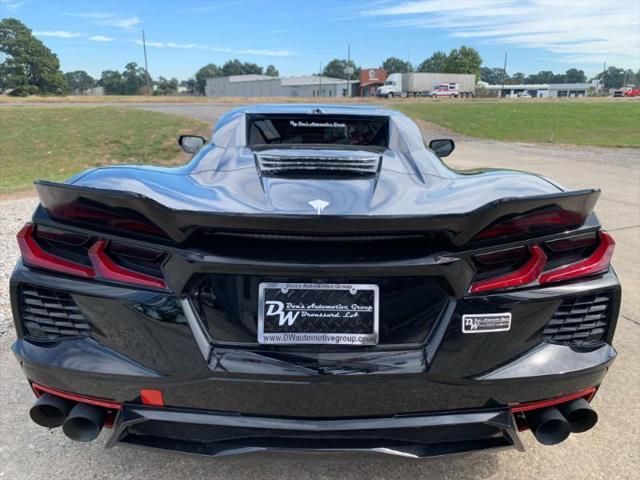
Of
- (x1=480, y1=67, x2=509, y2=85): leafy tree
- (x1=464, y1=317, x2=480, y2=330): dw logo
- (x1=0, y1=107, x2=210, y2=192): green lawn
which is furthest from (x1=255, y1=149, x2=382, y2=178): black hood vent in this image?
(x1=480, y1=67, x2=509, y2=85): leafy tree

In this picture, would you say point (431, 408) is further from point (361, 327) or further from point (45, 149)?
point (45, 149)

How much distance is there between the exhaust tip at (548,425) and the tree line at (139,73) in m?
79.0

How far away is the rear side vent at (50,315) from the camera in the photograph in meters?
1.74

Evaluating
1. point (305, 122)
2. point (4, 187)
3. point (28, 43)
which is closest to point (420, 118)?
point (4, 187)

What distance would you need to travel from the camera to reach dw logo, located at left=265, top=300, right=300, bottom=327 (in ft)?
5.37

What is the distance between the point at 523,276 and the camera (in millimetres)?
1729

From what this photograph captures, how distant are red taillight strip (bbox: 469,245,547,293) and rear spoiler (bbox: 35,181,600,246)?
0.51 feet

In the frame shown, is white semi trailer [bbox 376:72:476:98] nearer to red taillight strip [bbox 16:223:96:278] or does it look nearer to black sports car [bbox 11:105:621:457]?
black sports car [bbox 11:105:621:457]

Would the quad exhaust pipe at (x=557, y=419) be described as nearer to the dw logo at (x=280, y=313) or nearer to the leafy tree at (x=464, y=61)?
the dw logo at (x=280, y=313)

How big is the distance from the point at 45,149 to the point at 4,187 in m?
6.32

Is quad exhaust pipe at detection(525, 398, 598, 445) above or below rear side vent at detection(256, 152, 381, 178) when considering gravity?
below

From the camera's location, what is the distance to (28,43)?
84.3m

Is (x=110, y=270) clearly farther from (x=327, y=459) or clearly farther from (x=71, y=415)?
(x=327, y=459)

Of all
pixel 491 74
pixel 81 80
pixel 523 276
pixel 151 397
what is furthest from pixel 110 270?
pixel 491 74
